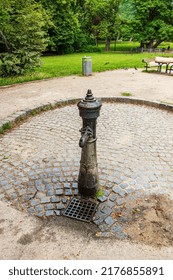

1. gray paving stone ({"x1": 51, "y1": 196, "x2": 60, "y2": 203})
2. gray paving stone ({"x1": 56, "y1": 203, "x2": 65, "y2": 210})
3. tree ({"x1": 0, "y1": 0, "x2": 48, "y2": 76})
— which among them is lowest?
gray paving stone ({"x1": 56, "y1": 203, "x2": 65, "y2": 210})

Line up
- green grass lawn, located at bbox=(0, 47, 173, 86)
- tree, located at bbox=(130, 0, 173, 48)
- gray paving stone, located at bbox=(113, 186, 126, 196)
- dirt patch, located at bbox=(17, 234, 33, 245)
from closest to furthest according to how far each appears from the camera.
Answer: dirt patch, located at bbox=(17, 234, 33, 245), gray paving stone, located at bbox=(113, 186, 126, 196), green grass lawn, located at bbox=(0, 47, 173, 86), tree, located at bbox=(130, 0, 173, 48)

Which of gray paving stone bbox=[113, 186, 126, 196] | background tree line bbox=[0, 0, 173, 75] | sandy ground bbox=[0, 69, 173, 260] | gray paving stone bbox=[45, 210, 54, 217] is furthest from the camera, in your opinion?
background tree line bbox=[0, 0, 173, 75]

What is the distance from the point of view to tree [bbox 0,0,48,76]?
12648 mm

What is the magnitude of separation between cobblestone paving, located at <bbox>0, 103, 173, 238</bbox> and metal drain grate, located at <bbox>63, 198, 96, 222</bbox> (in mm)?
91

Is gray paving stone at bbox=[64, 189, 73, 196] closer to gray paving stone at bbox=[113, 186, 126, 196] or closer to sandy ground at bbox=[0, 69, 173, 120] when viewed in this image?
gray paving stone at bbox=[113, 186, 126, 196]

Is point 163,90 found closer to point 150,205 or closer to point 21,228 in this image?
point 150,205

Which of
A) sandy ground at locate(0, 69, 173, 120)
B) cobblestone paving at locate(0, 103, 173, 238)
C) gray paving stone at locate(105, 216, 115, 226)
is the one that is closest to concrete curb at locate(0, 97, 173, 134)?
cobblestone paving at locate(0, 103, 173, 238)

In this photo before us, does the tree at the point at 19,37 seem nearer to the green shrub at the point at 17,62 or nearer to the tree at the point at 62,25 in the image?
the green shrub at the point at 17,62

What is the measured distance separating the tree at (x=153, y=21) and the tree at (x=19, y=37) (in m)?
22.7

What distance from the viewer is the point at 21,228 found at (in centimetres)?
279

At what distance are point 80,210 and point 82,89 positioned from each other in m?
7.26

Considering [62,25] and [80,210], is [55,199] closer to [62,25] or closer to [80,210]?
[80,210]

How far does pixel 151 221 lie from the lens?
9.50 feet
